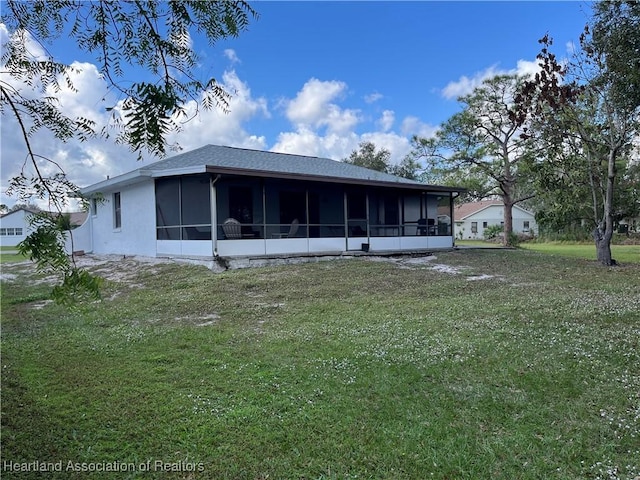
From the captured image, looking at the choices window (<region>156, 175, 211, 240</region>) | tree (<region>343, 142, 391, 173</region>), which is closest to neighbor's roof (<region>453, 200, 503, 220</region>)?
tree (<region>343, 142, 391, 173</region>)

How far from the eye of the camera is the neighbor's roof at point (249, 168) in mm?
12125

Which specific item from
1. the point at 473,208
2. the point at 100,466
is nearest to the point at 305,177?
the point at 100,466

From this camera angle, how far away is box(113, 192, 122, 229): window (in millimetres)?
16453

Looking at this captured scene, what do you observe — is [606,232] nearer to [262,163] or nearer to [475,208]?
[262,163]

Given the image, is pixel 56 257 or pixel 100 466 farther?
pixel 100 466

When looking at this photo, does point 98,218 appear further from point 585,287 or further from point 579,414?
point 579,414

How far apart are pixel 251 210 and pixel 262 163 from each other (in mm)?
2454

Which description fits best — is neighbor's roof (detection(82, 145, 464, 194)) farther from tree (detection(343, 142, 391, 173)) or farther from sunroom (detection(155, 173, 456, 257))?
tree (detection(343, 142, 391, 173))

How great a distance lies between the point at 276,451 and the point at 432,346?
8.23ft

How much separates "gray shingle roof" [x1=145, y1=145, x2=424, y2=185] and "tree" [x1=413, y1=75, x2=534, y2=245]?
7174 millimetres

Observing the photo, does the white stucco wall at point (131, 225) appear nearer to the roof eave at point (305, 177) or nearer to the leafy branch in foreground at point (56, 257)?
the roof eave at point (305, 177)

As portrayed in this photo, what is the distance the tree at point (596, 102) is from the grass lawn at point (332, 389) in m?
4.11

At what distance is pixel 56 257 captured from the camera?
6.14 feet

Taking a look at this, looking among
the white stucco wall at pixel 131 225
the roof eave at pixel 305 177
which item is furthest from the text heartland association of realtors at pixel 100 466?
the white stucco wall at pixel 131 225
